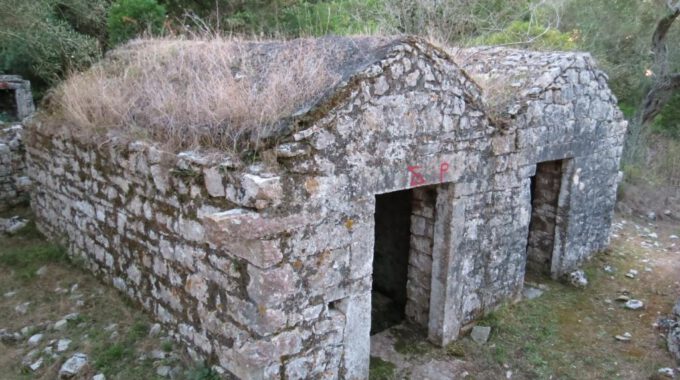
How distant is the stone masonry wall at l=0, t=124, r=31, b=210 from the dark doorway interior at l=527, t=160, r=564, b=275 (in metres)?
7.66

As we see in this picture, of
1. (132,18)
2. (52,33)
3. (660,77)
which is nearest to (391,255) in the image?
(132,18)

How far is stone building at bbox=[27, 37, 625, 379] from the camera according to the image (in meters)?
3.66

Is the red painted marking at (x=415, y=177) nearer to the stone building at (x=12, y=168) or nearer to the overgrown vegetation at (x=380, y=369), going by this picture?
the overgrown vegetation at (x=380, y=369)

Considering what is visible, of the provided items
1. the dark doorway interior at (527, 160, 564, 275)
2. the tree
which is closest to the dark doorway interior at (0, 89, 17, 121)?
the dark doorway interior at (527, 160, 564, 275)

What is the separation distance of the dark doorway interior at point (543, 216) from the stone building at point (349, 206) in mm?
32

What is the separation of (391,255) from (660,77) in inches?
414

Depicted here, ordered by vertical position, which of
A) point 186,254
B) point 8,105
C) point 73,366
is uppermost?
point 8,105

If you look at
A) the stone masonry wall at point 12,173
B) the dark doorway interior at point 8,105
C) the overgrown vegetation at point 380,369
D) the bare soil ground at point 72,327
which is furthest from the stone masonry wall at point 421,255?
the dark doorway interior at point 8,105

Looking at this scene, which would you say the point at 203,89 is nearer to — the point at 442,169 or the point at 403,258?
the point at 442,169

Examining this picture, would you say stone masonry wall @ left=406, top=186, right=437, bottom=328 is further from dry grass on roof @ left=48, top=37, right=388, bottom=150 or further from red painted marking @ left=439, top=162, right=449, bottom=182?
dry grass on roof @ left=48, top=37, right=388, bottom=150

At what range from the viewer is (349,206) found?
12.9ft

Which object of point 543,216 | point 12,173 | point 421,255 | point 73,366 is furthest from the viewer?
point 12,173

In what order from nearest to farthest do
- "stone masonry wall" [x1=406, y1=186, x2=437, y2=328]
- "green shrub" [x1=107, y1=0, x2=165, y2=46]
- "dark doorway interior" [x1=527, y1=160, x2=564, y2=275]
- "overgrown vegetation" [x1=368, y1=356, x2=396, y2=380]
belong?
"overgrown vegetation" [x1=368, y1=356, x2=396, y2=380]
"stone masonry wall" [x1=406, y1=186, x2=437, y2=328]
"dark doorway interior" [x1=527, y1=160, x2=564, y2=275]
"green shrub" [x1=107, y1=0, x2=165, y2=46]

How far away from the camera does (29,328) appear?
506cm
